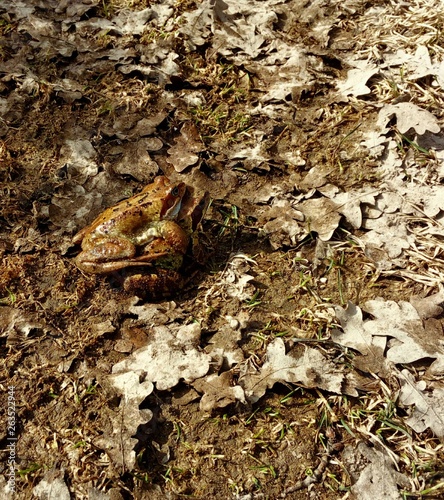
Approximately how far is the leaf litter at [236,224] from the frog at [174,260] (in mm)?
170

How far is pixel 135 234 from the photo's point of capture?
4277mm

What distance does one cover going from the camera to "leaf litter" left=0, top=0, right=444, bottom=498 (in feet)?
11.5

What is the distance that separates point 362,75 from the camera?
17.9 feet

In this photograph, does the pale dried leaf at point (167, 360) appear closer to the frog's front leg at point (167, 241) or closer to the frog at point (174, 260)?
the frog at point (174, 260)

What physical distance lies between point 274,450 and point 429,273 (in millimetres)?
2035

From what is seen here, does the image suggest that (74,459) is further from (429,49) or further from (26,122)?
(429,49)

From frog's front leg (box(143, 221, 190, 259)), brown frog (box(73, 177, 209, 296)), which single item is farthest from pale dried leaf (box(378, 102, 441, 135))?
frog's front leg (box(143, 221, 190, 259))

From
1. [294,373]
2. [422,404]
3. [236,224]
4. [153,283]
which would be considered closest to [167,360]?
[153,283]

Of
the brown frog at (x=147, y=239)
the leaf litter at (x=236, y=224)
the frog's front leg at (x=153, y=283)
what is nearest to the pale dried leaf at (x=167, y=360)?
the leaf litter at (x=236, y=224)

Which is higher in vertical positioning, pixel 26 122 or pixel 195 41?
pixel 195 41

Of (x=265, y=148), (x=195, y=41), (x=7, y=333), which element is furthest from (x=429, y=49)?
(x=7, y=333)

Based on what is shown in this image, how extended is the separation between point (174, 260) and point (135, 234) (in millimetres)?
428

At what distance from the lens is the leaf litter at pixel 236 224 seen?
138 inches

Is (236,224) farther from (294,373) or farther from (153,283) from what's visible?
(294,373)
